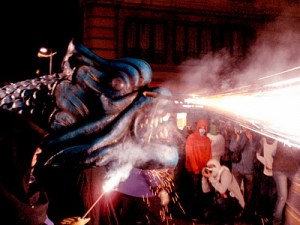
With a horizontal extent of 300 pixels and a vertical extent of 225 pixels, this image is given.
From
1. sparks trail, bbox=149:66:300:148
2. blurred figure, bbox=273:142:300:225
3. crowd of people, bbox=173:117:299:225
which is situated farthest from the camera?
crowd of people, bbox=173:117:299:225

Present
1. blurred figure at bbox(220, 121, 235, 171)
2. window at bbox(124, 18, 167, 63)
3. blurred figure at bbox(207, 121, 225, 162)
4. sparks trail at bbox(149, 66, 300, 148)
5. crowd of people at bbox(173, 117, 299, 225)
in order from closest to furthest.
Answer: sparks trail at bbox(149, 66, 300, 148) → crowd of people at bbox(173, 117, 299, 225) → blurred figure at bbox(207, 121, 225, 162) → blurred figure at bbox(220, 121, 235, 171) → window at bbox(124, 18, 167, 63)

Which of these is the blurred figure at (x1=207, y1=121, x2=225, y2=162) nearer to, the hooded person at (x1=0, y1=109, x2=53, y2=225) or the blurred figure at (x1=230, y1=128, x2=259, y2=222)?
the blurred figure at (x1=230, y1=128, x2=259, y2=222)

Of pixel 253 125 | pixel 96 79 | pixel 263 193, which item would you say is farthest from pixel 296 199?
pixel 96 79

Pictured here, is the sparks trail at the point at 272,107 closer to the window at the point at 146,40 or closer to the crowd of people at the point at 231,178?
the crowd of people at the point at 231,178

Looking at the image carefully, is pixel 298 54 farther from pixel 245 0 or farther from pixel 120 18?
pixel 120 18

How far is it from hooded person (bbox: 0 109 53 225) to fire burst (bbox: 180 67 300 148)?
0.95 metres

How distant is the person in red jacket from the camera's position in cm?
917

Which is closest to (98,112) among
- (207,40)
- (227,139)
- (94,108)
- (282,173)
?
(94,108)

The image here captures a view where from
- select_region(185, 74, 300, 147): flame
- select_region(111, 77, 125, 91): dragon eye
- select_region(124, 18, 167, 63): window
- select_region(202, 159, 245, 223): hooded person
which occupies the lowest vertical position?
select_region(202, 159, 245, 223): hooded person

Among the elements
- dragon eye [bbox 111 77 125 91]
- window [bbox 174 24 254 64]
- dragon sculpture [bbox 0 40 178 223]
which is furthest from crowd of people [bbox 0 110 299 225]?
window [bbox 174 24 254 64]

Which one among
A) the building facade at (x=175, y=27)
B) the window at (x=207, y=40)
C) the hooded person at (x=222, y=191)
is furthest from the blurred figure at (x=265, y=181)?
the window at (x=207, y=40)

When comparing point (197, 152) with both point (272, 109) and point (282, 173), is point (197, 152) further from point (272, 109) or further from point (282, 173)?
point (272, 109)

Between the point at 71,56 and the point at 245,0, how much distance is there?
18185mm

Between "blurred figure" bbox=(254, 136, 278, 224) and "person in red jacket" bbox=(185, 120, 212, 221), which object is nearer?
"blurred figure" bbox=(254, 136, 278, 224)
